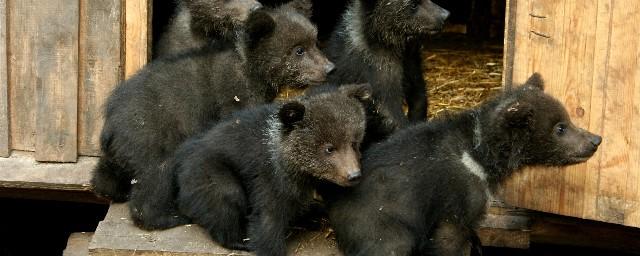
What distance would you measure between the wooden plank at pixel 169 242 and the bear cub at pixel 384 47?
1.28 meters

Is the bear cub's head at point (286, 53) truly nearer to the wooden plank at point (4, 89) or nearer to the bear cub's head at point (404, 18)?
the bear cub's head at point (404, 18)

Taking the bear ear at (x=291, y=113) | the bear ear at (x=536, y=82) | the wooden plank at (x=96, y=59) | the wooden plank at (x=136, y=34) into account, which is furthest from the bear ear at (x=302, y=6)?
the bear ear at (x=536, y=82)

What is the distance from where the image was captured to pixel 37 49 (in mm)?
9469

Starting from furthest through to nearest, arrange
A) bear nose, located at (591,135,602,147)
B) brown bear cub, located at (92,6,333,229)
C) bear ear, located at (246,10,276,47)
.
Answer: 1. bear ear, located at (246,10,276,47)
2. brown bear cub, located at (92,6,333,229)
3. bear nose, located at (591,135,602,147)

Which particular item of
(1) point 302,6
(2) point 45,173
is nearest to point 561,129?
(1) point 302,6

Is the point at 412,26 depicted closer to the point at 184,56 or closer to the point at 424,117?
the point at 424,117

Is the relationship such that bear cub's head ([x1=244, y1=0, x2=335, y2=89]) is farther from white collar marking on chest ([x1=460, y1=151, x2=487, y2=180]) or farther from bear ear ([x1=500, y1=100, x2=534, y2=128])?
bear ear ([x1=500, y1=100, x2=534, y2=128])

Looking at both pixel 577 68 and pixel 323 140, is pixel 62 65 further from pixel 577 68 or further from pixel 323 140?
pixel 577 68

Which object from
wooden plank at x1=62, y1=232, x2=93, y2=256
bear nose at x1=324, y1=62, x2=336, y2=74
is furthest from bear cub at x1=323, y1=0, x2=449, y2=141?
wooden plank at x1=62, y1=232, x2=93, y2=256

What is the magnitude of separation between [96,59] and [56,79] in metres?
0.40

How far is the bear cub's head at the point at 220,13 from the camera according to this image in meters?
9.59

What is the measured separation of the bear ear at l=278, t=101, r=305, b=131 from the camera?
25.2ft

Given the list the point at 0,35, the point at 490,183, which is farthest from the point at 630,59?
the point at 0,35

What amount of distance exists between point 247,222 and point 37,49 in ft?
8.73
